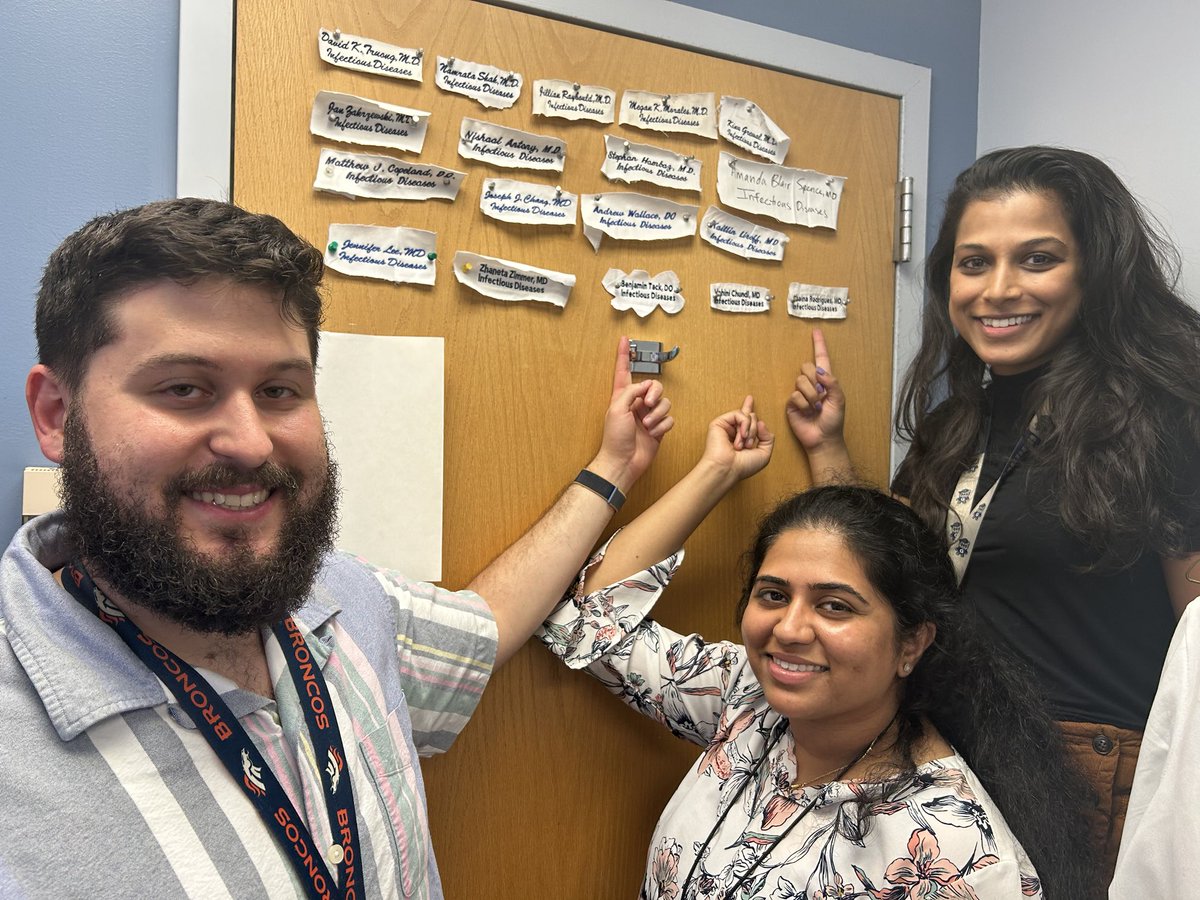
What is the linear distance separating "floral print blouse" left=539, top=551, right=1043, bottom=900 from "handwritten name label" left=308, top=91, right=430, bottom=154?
70cm

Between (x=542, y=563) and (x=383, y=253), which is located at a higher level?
(x=383, y=253)

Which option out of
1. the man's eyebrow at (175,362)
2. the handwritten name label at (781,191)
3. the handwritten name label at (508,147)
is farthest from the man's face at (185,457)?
the handwritten name label at (781,191)

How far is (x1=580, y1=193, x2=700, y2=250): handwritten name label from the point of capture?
1.48 m

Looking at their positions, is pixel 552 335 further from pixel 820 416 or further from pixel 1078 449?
pixel 1078 449

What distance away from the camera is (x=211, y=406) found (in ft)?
2.84

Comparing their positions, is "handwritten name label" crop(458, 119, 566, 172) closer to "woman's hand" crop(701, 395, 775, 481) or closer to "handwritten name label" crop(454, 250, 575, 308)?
"handwritten name label" crop(454, 250, 575, 308)

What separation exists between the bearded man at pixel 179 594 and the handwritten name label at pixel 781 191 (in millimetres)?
869

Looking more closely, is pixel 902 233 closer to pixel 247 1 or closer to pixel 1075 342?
pixel 1075 342

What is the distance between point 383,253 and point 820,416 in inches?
32.2

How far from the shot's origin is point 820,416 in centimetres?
167

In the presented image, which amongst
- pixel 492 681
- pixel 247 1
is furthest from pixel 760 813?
pixel 247 1

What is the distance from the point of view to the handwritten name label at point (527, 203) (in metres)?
1.41

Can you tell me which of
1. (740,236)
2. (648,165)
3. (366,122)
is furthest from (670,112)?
(366,122)

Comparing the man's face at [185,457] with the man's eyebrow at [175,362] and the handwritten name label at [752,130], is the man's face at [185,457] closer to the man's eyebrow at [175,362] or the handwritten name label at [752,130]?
the man's eyebrow at [175,362]
